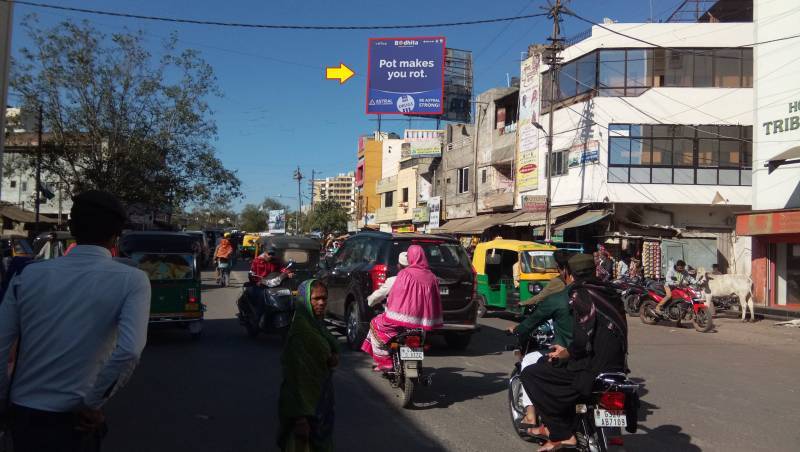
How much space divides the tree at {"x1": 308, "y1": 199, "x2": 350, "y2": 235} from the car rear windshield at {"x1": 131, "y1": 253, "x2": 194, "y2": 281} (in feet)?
205

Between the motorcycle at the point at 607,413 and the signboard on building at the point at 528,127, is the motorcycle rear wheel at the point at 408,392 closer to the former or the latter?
the motorcycle at the point at 607,413

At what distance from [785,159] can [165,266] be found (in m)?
16.6

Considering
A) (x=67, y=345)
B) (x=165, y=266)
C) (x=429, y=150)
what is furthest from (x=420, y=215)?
(x=67, y=345)

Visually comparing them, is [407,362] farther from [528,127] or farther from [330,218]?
[330,218]

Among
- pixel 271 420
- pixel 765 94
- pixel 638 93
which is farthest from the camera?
pixel 638 93

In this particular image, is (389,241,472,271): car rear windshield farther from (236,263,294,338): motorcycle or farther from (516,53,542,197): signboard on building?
(516,53,542,197): signboard on building

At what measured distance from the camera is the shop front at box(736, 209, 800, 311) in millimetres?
19203

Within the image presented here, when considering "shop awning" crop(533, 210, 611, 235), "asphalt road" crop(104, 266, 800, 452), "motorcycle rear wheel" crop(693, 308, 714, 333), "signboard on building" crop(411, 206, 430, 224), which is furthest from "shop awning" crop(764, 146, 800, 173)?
"signboard on building" crop(411, 206, 430, 224)

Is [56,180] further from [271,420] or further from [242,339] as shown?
[271,420]

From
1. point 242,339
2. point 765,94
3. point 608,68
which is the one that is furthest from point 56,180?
point 765,94

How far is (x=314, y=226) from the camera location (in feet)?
258

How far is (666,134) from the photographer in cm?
2570

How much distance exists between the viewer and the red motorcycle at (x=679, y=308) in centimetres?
1516

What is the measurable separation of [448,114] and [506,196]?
13434 millimetres
